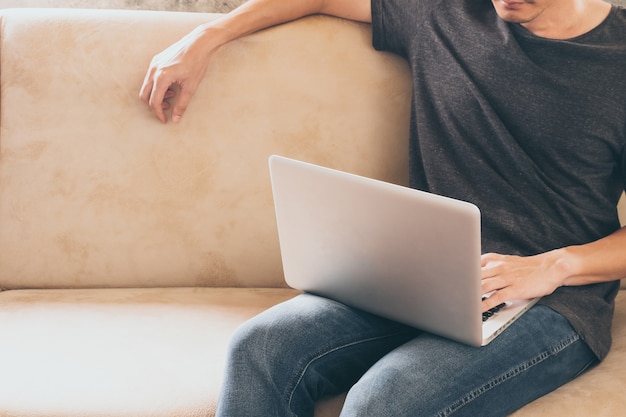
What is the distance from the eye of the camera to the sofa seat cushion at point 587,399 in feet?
3.81

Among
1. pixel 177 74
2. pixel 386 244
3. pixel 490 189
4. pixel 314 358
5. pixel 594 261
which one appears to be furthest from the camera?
pixel 177 74

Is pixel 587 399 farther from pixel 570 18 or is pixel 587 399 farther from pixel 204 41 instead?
pixel 204 41

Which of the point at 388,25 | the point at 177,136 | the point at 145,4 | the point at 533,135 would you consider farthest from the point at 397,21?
the point at 145,4

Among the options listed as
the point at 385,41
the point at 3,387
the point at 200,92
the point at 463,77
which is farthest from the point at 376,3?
the point at 3,387

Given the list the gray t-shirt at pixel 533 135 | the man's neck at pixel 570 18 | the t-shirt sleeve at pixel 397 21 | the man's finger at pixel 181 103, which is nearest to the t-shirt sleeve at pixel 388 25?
the t-shirt sleeve at pixel 397 21

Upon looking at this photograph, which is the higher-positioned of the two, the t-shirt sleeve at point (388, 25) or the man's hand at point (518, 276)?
the t-shirt sleeve at point (388, 25)

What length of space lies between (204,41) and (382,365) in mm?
765

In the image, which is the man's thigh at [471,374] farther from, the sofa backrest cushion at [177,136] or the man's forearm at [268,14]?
the man's forearm at [268,14]

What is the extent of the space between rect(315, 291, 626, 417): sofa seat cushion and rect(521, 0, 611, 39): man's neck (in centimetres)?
56

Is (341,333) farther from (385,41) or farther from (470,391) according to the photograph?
(385,41)

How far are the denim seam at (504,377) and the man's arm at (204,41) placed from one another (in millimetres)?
768

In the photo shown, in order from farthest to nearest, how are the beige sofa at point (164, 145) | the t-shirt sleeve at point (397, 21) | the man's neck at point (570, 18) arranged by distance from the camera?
the beige sofa at point (164, 145), the t-shirt sleeve at point (397, 21), the man's neck at point (570, 18)

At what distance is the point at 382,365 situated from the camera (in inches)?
44.6

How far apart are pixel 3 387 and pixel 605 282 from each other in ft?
3.29
